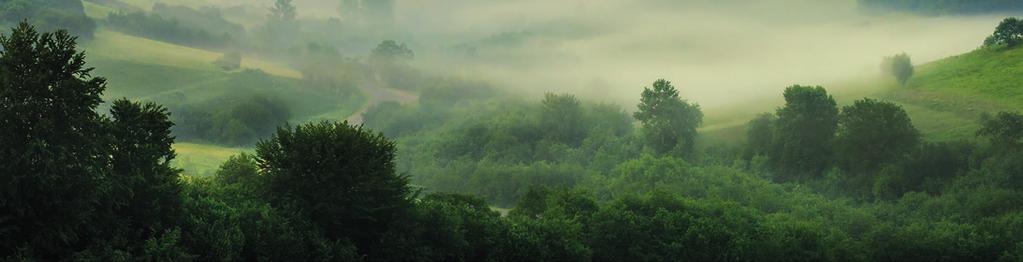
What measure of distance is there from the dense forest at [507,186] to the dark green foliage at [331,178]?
163 millimetres

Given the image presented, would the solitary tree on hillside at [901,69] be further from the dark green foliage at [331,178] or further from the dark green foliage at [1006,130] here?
the dark green foliage at [331,178]

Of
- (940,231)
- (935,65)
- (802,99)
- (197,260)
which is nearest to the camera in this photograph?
(197,260)

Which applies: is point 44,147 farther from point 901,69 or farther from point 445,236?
point 901,69

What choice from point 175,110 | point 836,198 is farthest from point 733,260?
point 175,110

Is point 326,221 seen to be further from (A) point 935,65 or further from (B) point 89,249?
(A) point 935,65

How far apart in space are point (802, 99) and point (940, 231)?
53606 mm

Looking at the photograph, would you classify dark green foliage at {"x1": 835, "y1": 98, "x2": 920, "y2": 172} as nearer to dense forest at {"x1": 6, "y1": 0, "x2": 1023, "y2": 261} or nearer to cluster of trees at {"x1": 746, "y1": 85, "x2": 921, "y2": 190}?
cluster of trees at {"x1": 746, "y1": 85, "x2": 921, "y2": 190}

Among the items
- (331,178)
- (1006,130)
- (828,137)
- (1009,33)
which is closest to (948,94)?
(1009,33)

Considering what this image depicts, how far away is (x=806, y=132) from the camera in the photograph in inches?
5792

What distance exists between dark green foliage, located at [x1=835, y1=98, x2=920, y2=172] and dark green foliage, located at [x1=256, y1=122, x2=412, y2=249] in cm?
9784

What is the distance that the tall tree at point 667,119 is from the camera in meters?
168

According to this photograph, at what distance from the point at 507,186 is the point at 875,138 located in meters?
71.4

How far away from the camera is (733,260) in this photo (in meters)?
89.1

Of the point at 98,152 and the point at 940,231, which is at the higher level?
the point at 98,152
